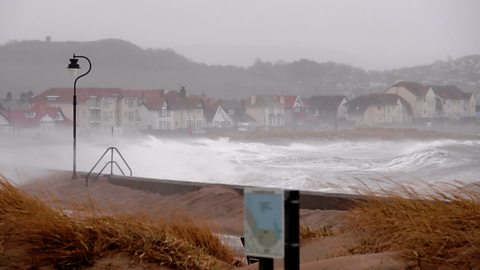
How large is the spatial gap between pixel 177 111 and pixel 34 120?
555 centimetres

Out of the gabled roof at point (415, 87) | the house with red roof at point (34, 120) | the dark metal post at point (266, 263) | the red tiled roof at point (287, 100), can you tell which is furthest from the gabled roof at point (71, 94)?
the dark metal post at point (266, 263)

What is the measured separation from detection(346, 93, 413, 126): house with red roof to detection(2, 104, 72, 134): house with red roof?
1003 cm

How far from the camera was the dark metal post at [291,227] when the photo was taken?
12.0 feet

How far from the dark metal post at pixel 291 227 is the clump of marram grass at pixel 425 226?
136 centimetres

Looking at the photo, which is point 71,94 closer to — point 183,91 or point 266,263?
point 183,91

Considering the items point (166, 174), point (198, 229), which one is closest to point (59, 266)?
point (198, 229)

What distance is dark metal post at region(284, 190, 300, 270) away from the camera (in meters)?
3.67

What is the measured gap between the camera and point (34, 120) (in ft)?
87.8

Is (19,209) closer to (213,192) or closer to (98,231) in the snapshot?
(98,231)

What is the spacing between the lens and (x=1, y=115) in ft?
87.7

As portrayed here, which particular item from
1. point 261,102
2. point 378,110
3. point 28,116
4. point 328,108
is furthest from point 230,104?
point 28,116

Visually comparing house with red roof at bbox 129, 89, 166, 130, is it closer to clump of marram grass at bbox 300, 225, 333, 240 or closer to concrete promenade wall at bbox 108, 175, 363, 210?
concrete promenade wall at bbox 108, 175, 363, 210

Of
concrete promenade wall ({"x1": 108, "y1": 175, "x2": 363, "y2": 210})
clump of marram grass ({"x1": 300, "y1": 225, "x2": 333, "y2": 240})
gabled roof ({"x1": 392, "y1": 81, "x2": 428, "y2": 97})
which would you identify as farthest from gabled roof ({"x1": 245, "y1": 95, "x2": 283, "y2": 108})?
clump of marram grass ({"x1": 300, "y1": 225, "x2": 333, "y2": 240})

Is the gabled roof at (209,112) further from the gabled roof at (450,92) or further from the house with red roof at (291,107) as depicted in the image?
the gabled roof at (450,92)
